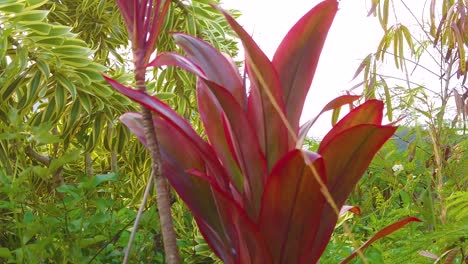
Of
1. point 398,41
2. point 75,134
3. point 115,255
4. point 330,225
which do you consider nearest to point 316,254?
point 330,225

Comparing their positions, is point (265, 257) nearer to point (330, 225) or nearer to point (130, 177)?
point (330, 225)

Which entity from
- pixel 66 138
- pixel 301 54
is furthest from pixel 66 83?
pixel 301 54

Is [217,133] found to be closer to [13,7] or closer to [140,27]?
[140,27]

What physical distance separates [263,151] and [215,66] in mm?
126

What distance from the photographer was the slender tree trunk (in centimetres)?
77

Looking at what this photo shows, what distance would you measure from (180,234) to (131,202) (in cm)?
18

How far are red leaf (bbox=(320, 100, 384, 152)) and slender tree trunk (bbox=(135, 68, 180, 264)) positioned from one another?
209mm

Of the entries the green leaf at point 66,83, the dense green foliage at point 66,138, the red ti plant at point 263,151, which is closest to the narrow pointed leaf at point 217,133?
the red ti plant at point 263,151

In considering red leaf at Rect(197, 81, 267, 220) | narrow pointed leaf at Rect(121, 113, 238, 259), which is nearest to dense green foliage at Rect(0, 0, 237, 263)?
narrow pointed leaf at Rect(121, 113, 238, 259)

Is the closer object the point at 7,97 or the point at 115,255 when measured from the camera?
the point at 115,255

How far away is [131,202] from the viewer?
5.98ft

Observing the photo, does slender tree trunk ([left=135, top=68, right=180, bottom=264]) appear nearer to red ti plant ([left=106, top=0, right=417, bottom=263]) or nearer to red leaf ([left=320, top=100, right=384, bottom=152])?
red ti plant ([left=106, top=0, right=417, bottom=263])

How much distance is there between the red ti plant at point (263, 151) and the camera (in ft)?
2.42

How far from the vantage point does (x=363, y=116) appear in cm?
81
